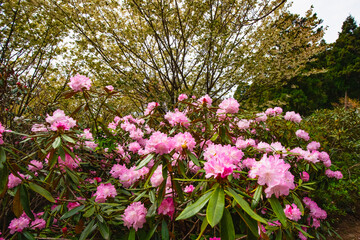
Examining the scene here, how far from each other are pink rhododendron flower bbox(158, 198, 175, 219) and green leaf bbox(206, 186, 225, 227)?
472 mm

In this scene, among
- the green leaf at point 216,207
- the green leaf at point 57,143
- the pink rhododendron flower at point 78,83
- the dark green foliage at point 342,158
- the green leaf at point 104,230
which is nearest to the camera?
the green leaf at point 216,207

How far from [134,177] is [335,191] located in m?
2.93

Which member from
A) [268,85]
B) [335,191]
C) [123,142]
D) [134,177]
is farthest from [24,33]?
[335,191]

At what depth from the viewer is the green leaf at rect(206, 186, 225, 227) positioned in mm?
568

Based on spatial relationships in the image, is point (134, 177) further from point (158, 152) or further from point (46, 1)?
point (46, 1)

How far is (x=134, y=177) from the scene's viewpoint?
4.35 feet

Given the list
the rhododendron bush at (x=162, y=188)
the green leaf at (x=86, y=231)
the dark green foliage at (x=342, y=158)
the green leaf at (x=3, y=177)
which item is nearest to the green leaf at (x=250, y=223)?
the rhododendron bush at (x=162, y=188)

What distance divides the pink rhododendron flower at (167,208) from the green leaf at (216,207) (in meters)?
0.47

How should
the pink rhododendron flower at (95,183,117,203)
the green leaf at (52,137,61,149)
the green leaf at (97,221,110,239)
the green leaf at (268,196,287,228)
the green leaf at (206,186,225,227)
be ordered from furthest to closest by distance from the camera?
1. the pink rhododendron flower at (95,183,117,203)
2. the green leaf at (52,137,61,149)
3. the green leaf at (97,221,110,239)
4. the green leaf at (268,196,287,228)
5. the green leaf at (206,186,225,227)

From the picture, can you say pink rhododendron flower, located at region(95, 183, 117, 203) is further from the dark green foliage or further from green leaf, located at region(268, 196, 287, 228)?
the dark green foliage

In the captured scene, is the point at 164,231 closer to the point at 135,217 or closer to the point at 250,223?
the point at 135,217

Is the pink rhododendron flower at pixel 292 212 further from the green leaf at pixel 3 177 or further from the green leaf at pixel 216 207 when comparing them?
the green leaf at pixel 3 177

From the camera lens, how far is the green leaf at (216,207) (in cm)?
57

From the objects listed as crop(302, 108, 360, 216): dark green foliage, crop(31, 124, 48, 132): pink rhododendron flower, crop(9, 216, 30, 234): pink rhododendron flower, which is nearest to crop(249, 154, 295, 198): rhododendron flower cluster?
crop(9, 216, 30, 234): pink rhododendron flower
